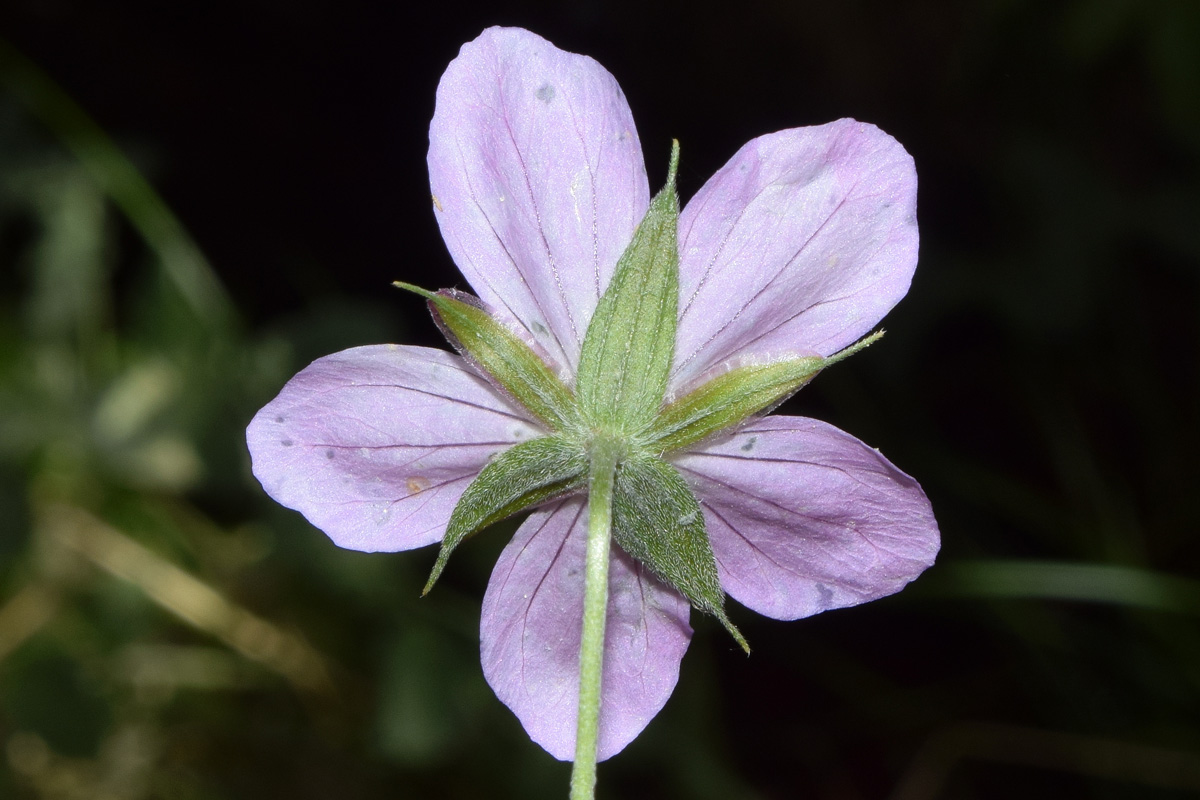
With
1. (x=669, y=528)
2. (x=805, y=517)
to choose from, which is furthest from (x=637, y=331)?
(x=805, y=517)

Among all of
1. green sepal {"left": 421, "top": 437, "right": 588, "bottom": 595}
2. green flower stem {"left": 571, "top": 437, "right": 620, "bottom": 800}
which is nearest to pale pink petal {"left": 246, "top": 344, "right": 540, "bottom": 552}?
green sepal {"left": 421, "top": 437, "right": 588, "bottom": 595}

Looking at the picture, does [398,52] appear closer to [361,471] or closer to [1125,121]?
[361,471]

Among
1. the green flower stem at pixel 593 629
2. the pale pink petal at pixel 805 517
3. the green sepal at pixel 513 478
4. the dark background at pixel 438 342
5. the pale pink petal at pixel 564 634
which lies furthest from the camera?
the dark background at pixel 438 342

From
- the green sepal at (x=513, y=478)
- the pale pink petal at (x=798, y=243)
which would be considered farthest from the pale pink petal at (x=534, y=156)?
the green sepal at (x=513, y=478)

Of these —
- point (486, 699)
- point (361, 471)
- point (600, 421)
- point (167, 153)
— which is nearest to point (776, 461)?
point (600, 421)

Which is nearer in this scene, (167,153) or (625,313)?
(625,313)

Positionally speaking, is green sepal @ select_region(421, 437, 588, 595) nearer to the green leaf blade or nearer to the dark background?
the green leaf blade

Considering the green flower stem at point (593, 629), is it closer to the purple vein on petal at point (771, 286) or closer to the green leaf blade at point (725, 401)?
the green leaf blade at point (725, 401)
